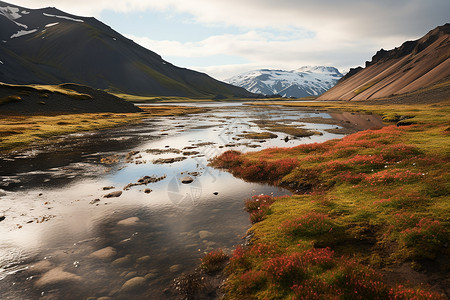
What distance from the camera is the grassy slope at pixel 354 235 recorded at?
10047mm

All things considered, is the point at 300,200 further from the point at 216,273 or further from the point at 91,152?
the point at 91,152

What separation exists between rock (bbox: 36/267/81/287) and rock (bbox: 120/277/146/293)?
2658 millimetres

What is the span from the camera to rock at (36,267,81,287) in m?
12.4

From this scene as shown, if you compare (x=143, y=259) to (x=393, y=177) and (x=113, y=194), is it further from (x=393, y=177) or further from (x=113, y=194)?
(x=393, y=177)

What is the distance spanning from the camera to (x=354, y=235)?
1396 cm

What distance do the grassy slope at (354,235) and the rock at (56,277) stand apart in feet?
26.7

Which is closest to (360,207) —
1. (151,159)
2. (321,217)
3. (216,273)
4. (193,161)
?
(321,217)

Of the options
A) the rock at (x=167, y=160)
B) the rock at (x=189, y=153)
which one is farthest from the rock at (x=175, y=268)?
the rock at (x=189, y=153)

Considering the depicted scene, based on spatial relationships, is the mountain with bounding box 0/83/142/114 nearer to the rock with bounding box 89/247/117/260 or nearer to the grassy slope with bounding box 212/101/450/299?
the rock with bounding box 89/247/117/260

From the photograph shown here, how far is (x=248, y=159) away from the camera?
Answer: 3462 cm

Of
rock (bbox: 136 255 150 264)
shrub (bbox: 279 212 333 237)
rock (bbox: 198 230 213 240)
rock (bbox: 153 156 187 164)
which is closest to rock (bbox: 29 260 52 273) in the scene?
rock (bbox: 136 255 150 264)

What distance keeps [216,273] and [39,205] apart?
62.6 ft

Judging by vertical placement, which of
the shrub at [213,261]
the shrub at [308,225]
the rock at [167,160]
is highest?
the shrub at [308,225]

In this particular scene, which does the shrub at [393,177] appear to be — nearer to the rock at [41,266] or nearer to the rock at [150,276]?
the rock at [150,276]
